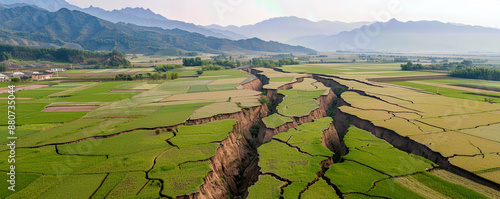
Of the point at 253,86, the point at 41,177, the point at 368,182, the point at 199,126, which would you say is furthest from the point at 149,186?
the point at 253,86

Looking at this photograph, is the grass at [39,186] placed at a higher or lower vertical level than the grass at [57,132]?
lower

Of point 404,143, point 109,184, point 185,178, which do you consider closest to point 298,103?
point 404,143

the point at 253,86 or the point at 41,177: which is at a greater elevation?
the point at 253,86

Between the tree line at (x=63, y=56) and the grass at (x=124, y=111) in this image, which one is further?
the tree line at (x=63, y=56)

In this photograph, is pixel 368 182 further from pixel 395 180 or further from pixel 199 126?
pixel 199 126

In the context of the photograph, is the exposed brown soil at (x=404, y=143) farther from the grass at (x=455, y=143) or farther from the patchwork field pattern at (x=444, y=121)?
the grass at (x=455, y=143)

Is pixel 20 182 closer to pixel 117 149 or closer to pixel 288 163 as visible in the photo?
pixel 117 149

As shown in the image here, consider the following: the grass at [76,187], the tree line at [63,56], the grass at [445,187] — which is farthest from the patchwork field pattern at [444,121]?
the tree line at [63,56]

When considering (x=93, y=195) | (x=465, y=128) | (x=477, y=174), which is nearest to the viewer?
(x=93, y=195)
